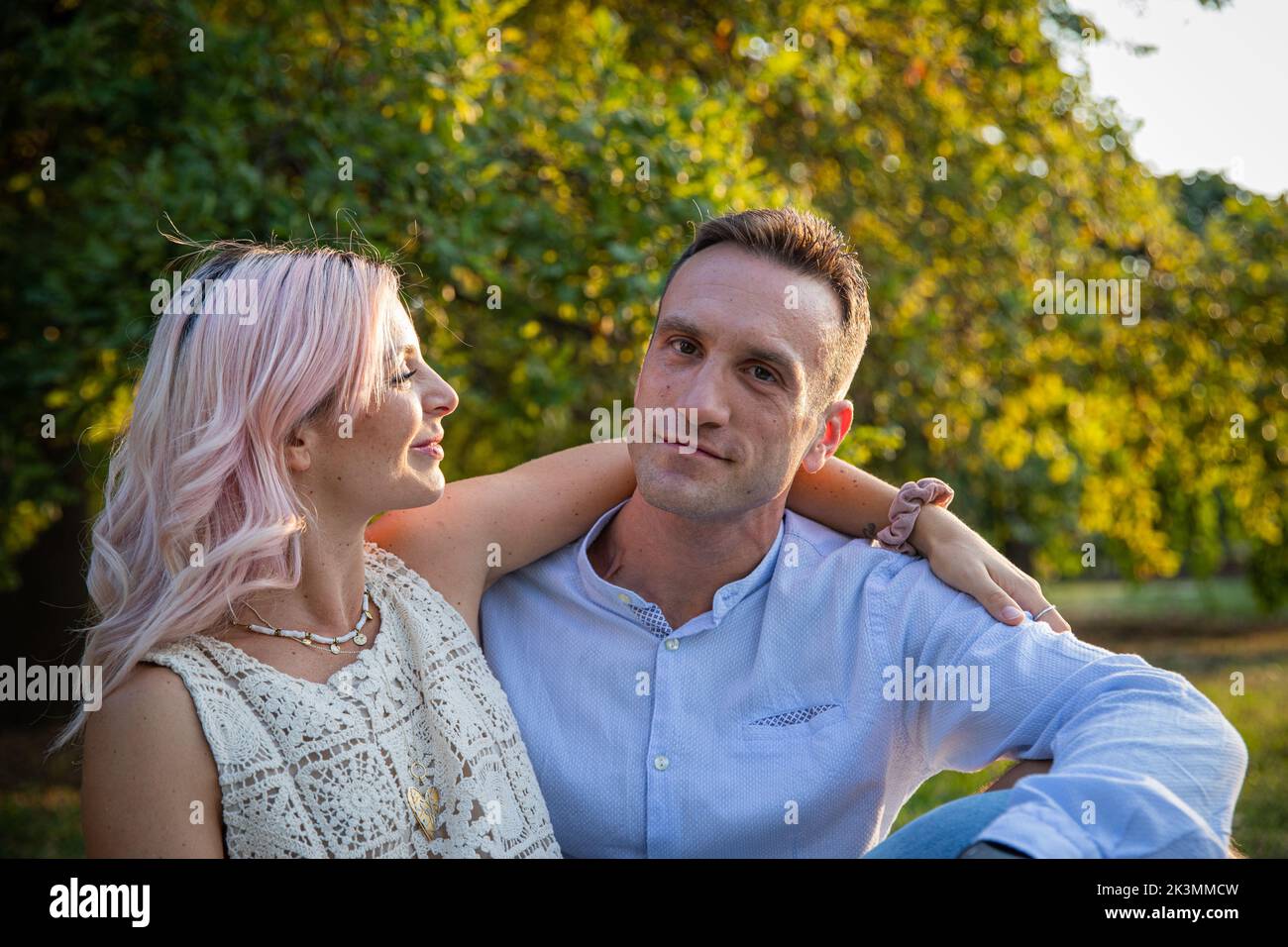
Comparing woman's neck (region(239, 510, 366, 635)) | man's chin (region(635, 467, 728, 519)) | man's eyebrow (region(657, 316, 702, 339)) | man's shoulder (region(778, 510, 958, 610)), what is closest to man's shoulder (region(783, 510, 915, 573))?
man's shoulder (region(778, 510, 958, 610))

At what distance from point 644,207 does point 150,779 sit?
285cm

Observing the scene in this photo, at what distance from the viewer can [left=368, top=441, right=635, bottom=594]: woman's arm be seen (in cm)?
309

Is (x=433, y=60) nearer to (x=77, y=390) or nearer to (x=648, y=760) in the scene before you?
(x=77, y=390)

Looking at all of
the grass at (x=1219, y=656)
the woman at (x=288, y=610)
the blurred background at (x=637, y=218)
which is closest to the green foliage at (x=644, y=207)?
the blurred background at (x=637, y=218)

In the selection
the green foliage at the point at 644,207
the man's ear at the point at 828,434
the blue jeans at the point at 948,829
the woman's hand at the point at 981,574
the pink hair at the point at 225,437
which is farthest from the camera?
the green foliage at the point at 644,207

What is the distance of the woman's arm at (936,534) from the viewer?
2.82 meters

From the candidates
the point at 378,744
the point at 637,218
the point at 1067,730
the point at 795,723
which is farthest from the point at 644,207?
the point at 1067,730

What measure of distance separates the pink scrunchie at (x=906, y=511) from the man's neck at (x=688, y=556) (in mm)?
276

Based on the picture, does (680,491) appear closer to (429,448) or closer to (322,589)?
(429,448)

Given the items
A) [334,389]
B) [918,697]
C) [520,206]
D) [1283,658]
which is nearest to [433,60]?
[520,206]

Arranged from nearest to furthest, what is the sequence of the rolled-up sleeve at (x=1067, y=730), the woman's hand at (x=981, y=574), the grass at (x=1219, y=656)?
the rolled-up sleeve at (x=1067, y=730)
the woman's hand at (x=981, y=574)
the grass at (x=1219, y=656)

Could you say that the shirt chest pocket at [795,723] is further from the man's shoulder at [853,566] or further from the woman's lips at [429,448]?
the woman's lips at [429,448]

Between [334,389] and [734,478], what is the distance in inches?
35.6

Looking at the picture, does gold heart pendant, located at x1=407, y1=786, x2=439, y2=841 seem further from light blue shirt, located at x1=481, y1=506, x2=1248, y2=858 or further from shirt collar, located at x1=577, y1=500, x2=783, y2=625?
shirt collar, located at x1=577, y1=500, x2=783, y2=625
